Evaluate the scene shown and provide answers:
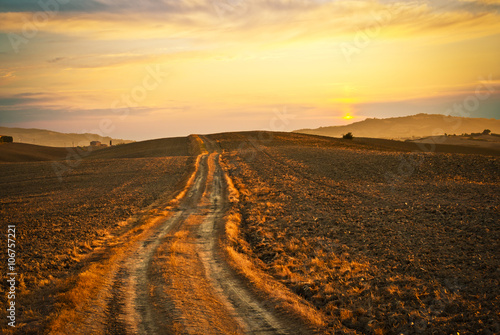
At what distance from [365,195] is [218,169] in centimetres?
2141

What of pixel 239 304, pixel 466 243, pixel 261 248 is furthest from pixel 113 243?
pixel 466 243

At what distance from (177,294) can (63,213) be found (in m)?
14.9

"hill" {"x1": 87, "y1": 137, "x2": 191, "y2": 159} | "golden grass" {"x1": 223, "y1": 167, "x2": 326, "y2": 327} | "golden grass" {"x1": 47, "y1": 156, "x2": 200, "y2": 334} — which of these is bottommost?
"golden grass" {"x1": 223, "y1": 167, "x2": 326, "y2": 327}

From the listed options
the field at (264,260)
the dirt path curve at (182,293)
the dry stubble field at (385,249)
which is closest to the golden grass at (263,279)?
the field at (264,260)

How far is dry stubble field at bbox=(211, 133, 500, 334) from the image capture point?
27.9ft

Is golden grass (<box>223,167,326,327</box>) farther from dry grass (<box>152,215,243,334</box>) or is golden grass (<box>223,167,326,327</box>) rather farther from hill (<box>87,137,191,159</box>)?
hill (<box>87,137,191,159</box>)

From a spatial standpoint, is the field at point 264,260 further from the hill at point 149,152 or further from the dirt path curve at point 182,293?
the hill at point 149,152

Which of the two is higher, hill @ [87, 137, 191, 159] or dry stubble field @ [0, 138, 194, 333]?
hill @ [87, 137, 191, 159]

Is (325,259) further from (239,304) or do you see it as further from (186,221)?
(186,221)

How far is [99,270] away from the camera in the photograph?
11.6m

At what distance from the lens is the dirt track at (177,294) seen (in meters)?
8.09

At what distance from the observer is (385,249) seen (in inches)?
508

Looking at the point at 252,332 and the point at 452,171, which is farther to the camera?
the point at 452,171

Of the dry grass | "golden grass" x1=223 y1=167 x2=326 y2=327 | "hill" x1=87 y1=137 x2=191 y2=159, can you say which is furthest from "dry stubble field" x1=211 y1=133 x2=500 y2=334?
"hill" x1=87 y1=137 x2=191 y2=159
